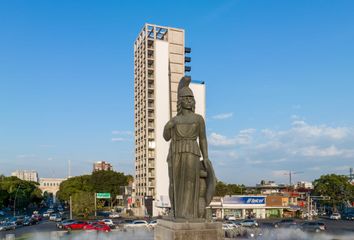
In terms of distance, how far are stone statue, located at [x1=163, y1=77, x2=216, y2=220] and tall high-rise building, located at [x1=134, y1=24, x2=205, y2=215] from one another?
75580 millimetres

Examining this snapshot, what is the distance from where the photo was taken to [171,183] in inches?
452

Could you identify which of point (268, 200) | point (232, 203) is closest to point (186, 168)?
point (232, 203)

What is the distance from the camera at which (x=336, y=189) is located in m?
94.9

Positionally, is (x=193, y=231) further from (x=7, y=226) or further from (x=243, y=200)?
(x=243, y=200)

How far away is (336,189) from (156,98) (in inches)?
1989

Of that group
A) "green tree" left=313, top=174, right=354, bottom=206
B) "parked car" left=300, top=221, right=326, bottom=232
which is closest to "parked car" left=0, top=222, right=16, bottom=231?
"parked car" left=300, top=221, right=326, bottom=232

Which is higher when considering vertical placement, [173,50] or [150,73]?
[173,50]

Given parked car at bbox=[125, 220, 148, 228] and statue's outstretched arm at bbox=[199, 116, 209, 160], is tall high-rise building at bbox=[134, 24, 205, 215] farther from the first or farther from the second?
statue's outstretched arm at bbox=[199, 116, 209, 160]

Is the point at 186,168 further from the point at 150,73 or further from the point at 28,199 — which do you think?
the point at 28,199

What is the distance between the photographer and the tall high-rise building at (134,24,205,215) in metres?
89.9

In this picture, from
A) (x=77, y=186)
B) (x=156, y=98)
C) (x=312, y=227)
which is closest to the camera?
(x=312, y=227)

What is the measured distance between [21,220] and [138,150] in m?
42.7

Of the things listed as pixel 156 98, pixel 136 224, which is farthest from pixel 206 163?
pixel 156 98

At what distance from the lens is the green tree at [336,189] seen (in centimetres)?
9438
